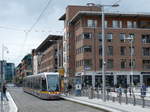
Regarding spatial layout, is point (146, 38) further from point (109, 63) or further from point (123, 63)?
point (109, 63)

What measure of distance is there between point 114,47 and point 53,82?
131 ft

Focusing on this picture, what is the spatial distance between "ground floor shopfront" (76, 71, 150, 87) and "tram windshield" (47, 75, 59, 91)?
113 ft

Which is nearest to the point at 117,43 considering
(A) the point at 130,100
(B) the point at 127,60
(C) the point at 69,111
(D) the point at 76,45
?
(B) the point at 127,60

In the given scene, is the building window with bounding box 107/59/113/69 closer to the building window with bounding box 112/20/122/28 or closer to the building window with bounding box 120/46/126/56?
the building window with bounding box 120/46/126/56

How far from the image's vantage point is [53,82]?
39750 mm

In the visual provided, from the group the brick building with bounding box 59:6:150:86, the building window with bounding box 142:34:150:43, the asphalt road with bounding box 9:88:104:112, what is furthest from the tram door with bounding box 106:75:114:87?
the asphalt road with bounding box 9:88:104:112

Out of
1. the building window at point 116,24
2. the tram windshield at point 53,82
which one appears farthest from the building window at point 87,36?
the tram windshield at point 53,82

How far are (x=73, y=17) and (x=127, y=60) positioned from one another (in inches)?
613

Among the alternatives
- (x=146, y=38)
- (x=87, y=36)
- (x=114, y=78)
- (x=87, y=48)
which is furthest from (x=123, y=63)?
(x=87, y=36)

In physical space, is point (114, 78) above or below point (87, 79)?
above

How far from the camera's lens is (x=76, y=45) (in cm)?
8288

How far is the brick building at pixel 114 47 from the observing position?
76.2m

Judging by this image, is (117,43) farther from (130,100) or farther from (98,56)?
(130,100)

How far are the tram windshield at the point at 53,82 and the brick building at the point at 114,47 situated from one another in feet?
113
